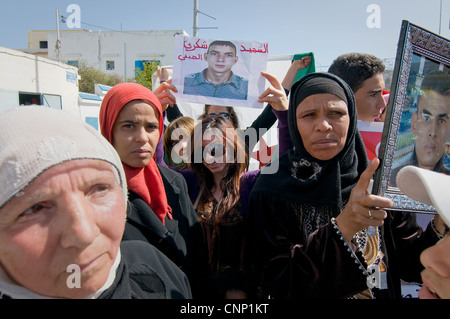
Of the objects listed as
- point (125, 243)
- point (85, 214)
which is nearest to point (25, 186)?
point (85, 214)

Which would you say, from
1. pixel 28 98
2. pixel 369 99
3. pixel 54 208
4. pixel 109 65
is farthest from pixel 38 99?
pixel 54 208

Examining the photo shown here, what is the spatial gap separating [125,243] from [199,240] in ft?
2.20

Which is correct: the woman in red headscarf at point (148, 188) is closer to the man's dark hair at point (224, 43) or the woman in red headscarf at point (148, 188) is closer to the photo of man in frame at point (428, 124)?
the man's dark hair at point (224, 43)

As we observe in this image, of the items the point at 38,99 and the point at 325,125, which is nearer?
the point at 325,125

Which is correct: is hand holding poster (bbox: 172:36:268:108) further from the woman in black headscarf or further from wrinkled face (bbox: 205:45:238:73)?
the woman in black headscarf

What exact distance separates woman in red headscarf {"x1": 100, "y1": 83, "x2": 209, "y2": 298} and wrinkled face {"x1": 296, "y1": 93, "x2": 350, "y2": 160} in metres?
0.89

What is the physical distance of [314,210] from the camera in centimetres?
146

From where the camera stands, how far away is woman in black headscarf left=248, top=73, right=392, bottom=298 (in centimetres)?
125

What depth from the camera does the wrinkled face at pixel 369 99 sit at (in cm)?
240

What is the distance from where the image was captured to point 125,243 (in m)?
1.24

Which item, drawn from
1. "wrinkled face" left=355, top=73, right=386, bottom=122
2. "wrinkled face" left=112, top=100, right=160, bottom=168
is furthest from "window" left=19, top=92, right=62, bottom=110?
"wrinkled face" left=355, top=73, right=386, bottom=122

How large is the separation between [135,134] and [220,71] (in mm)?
918

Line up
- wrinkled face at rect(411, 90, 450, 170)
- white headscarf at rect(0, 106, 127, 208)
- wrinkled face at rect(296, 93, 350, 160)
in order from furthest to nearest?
1. wrinkled face at rect(296, 93, 350, 160)
2. wrinkled face at rect(411, 90, 450, 170)
3. white headscarf at rect(0, 106, 127, 208)

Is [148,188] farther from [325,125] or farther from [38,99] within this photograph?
[38,99]
